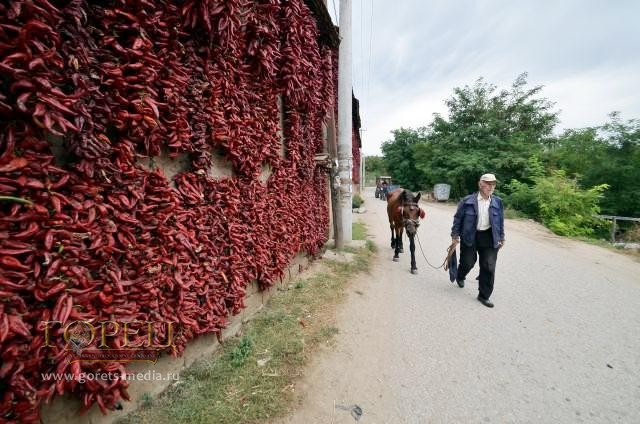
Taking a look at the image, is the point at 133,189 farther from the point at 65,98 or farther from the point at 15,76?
the point at 15,76

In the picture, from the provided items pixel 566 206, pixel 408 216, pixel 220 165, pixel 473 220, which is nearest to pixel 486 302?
pixel 473 220

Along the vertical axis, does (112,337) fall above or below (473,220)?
below

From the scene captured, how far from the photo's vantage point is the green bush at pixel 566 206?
13281mm

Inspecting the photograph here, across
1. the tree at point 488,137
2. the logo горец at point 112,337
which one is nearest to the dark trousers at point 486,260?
the logo горец at point 112,337

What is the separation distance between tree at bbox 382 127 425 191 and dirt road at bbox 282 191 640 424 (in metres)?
31.1

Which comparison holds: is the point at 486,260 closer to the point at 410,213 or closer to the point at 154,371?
the point at 410,213

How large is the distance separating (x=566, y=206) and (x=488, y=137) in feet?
37.2

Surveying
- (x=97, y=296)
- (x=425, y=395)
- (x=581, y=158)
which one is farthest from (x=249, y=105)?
(x=581, y=158)

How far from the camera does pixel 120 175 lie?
195 centimetres

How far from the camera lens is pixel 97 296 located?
1.81m

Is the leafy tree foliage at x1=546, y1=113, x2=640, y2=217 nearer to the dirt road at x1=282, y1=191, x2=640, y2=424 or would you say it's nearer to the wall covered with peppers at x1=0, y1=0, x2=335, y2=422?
the dirt road at x1=282, y1=191, x2=640, y2=424

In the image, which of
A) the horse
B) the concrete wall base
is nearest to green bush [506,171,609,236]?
the horse

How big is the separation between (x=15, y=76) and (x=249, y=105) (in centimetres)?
231

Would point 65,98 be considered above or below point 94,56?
below
